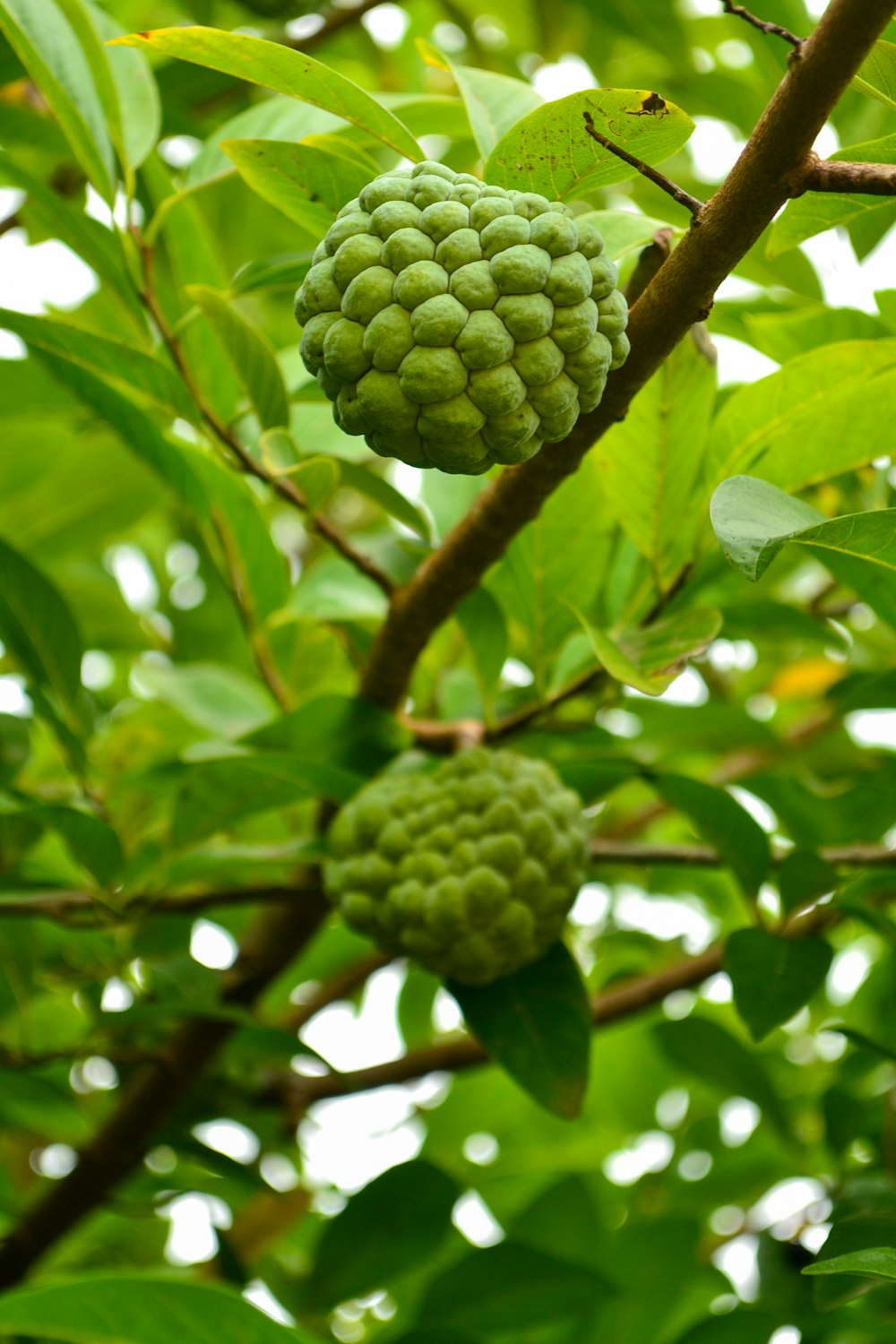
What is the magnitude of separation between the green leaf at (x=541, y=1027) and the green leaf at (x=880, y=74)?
107 centimetres

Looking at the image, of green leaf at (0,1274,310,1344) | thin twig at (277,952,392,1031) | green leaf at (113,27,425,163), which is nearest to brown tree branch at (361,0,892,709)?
green leaf at (113,27,425,163)

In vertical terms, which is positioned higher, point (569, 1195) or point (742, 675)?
point (742, 675)

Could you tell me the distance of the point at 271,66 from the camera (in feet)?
3.80

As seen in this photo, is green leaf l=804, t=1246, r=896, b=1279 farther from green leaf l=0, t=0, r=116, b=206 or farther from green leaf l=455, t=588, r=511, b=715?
green leaf l=0, t=0, r=116, b=206

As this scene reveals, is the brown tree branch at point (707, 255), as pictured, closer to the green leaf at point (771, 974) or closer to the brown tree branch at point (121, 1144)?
→ the green leaf at point (771, 974)

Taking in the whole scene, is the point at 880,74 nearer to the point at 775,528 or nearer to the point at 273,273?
the point at 775,528

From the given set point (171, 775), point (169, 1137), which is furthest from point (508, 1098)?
point (171, 775)

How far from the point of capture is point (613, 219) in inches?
51.3

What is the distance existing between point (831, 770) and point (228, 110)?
1.87 m

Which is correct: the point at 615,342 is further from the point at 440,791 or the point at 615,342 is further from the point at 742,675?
the point at 742,675

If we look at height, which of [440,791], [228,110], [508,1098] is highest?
[228,110]

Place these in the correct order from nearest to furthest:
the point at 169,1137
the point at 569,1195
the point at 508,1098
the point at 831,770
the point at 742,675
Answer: the point at 169,1137 < the point at 569,1195 < the point at 831,770 < the point at 508,1098 < the point at 742,675

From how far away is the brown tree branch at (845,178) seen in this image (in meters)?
1.00

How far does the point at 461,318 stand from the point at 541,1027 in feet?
3.24
